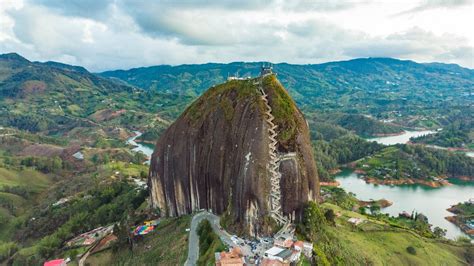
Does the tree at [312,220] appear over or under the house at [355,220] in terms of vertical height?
over

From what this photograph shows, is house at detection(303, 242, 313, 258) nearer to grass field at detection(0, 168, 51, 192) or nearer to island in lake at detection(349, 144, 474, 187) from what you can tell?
island in lake at detection(349, 144, 474, 187)

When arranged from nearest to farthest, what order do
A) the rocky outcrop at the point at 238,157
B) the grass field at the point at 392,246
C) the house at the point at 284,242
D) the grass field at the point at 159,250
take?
the house at the point at 284,242, the rocky outcrop at the point at 238,157, the grass field at the point at 159,250, the grass field at the point at 392,246

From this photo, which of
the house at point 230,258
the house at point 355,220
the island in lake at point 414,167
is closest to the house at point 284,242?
the house at point 230,258

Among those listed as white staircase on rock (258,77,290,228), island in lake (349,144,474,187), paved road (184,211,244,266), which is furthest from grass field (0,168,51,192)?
Answer: island in lake (349,144,474,187)

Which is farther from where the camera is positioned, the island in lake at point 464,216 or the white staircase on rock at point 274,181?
the island in lake at point 464,216

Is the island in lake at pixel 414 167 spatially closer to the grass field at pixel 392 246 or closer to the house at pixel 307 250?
the grass field at pixel 392 246

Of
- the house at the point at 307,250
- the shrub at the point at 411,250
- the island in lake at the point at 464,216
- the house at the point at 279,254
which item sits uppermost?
the house at the point at 279,254
